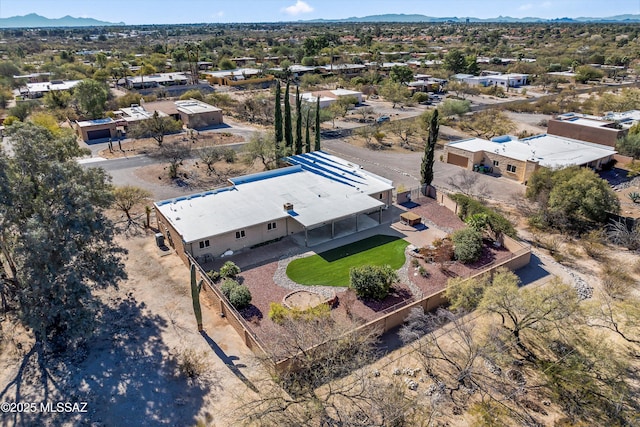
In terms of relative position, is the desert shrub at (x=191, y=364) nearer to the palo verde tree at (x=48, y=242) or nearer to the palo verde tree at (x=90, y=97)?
the palo verde tree at (x=48, y=242)

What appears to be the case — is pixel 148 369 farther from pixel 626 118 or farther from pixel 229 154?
pixel 626 118

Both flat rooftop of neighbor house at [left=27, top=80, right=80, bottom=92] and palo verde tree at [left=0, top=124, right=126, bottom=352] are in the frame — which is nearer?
palo verde tree at [left=0, top=124, right=126, bottom=352]

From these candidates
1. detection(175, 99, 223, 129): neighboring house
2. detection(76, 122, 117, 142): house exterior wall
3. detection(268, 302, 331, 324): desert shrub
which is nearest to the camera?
detection(268, 302, 331, 324): desert shrub

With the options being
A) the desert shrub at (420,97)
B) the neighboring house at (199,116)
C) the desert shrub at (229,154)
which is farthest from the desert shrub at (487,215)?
the desert shrub at (420,97)

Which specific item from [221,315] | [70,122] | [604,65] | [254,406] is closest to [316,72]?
[70,122]

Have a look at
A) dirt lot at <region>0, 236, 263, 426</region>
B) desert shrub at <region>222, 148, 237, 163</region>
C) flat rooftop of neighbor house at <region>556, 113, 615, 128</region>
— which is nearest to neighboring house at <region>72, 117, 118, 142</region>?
desert shrub at <region>222, 148, 237, 163</region>

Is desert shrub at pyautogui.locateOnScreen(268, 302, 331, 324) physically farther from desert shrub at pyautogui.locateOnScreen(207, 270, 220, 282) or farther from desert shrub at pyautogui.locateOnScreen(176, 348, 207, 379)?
desert shrub at pyautogui.locateOnScreen(207, 270, 220, 282)

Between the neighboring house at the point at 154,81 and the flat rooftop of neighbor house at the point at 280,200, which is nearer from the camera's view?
the flat rooftop of neighbor house at the point at 280,200
